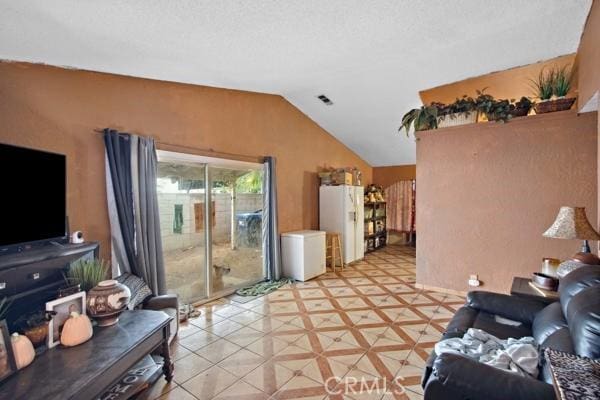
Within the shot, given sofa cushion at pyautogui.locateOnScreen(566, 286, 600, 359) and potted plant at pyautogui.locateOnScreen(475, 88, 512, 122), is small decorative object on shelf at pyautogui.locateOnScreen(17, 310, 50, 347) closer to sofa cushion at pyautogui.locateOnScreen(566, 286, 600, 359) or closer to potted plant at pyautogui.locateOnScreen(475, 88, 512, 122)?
sofa cushion at pyautogui.locateOnScreen(566, 286, 600, 359)

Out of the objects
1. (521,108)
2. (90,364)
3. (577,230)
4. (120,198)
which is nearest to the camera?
(90,364)

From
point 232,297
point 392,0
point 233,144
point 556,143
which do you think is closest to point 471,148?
point 556,143

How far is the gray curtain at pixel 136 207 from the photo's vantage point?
250 centimetres

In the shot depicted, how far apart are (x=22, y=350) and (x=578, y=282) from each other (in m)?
2.91

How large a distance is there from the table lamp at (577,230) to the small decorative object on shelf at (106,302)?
10.8ft

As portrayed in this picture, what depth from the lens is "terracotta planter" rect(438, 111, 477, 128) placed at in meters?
3.44

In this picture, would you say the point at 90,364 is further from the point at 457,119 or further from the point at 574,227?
the point at 457,119

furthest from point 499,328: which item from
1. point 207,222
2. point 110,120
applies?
point 110,120

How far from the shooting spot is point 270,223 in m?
4.18

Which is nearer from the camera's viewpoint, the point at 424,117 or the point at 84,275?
the point at 84,275

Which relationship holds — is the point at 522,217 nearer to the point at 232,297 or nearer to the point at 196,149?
the point at 232,297

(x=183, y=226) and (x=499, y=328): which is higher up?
(x=183, y=226)

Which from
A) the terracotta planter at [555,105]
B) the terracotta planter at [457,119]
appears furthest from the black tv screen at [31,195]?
the terracotta planter at [555,105]

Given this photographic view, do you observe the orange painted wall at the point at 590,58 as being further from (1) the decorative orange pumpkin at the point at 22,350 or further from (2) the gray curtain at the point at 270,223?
(1) the decorative orange pumpkin at the point at 22,350
